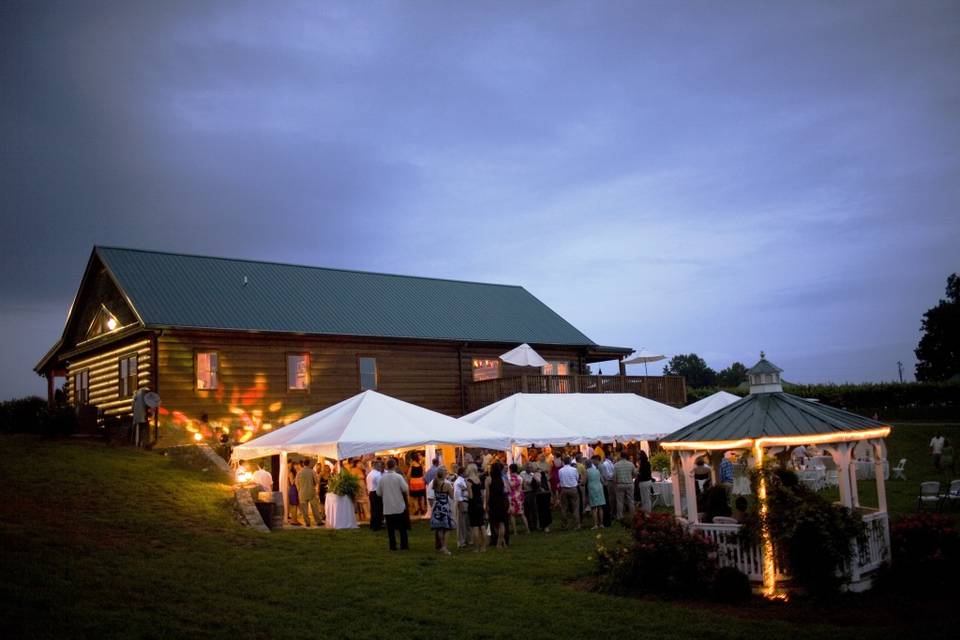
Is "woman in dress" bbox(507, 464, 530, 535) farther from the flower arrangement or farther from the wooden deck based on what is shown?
the wooden deck

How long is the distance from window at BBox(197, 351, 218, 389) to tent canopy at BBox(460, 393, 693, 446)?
8128 millimetres

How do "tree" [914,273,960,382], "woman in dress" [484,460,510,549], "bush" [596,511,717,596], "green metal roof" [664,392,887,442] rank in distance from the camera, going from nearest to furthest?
1. "bush" [596,511,717,596]
2. "green metal roof" [664,392,887,442]
3. "woman in dress" [484,460,510,549]
4. "tree" [914,273,960,382]

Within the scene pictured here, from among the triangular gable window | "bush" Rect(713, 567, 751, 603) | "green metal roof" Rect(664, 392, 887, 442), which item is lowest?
"bush" Rect(713, 567, 751, 603)

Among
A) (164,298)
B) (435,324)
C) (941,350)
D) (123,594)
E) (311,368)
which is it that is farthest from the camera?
(941,350)

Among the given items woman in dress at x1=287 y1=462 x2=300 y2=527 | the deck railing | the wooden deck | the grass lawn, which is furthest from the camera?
the wooden deck

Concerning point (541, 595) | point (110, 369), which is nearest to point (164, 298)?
point (110, 369)

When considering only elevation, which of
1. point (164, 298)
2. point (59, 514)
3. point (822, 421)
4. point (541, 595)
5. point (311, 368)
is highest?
point (164, 298)

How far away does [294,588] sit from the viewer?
1175cm

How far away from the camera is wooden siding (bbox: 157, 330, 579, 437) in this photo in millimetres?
25234

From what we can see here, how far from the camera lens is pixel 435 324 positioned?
106 ft

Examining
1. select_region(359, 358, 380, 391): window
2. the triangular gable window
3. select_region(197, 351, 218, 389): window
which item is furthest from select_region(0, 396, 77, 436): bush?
select_region(359, 358, 380, 391): window

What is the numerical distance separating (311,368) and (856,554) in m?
20.1

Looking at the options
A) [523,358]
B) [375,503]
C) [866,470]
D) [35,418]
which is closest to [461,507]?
[375,503]

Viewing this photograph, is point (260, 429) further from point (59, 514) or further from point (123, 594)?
point (123, 594)
